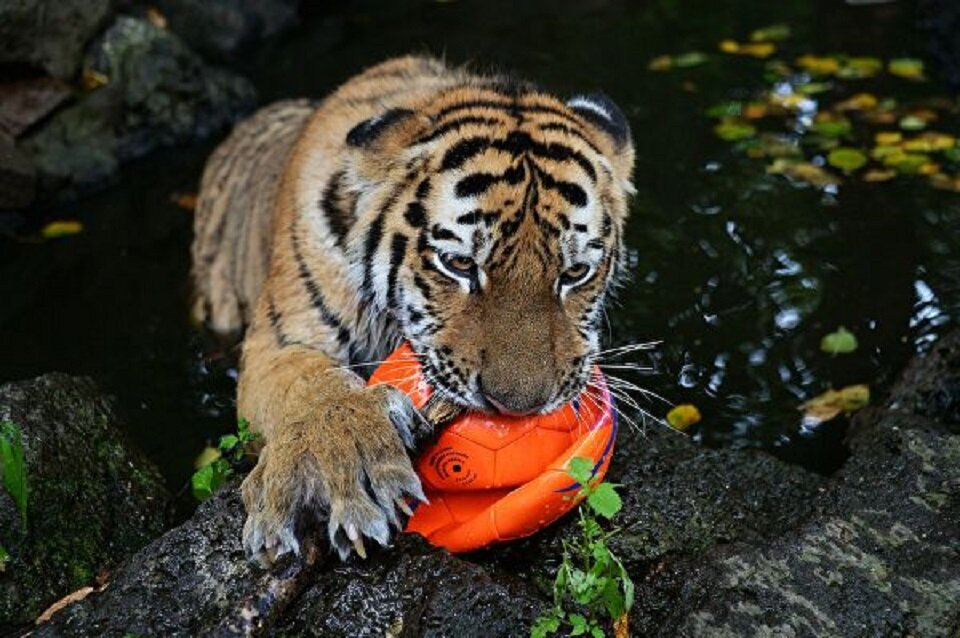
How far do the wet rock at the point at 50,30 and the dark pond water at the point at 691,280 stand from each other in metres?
0.73

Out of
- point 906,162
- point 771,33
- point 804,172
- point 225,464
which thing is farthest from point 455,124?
point 771,33

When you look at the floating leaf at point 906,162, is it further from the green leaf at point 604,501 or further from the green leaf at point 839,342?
the green leaf at point 604,501

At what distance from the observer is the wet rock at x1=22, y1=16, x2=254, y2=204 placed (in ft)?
20.5

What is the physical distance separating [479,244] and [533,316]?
9.5 inches

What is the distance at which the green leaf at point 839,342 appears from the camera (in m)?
4.59

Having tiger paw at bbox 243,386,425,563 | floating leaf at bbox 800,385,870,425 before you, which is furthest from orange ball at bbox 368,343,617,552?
floating leaf at bbox 800,385,870,425

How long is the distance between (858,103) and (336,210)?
407 centimetres

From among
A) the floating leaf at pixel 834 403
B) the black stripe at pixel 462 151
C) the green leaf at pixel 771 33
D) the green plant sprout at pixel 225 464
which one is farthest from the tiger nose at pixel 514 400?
the green leaf at pixel 771 33

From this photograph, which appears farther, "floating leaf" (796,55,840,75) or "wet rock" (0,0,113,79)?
"floating leaf" (796,55,840,75)

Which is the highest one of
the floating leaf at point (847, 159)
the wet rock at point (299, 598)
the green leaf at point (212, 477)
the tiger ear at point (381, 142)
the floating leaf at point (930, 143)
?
the tiger ear at point (381, 142)

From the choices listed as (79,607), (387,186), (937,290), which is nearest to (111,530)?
(79,607)

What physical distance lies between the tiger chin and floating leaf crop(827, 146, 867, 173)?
2547mm

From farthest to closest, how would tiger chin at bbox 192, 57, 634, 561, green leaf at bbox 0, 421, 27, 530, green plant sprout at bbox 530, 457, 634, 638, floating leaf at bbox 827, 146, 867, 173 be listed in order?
1. floating leaf at bbox 827, 146, 867, 173
2. green leaf at bbox 0, 421, 27, 530
3. tiger chin at bbox 192, 57, 634, 561
4. green plant sprout at bbox 530, 457, 634, 638

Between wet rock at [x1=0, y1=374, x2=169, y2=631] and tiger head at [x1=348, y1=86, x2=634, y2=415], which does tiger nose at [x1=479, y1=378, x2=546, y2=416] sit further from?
wet rock at [x1=0, y1=374, x2=169, y2=631]
